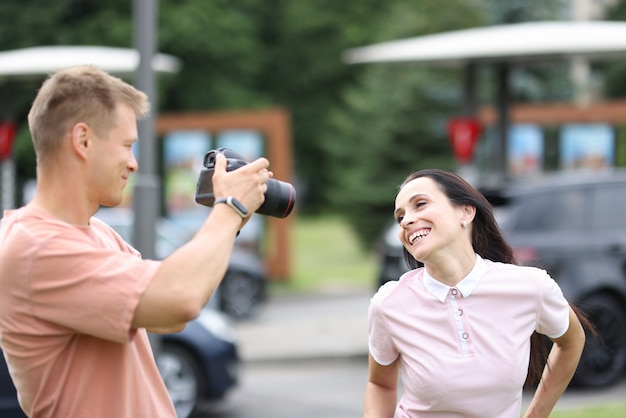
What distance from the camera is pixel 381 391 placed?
3.09 metres

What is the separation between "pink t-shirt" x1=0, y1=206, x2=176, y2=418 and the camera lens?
0.35 metres

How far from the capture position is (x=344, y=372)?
34.8 feet

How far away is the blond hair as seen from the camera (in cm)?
242

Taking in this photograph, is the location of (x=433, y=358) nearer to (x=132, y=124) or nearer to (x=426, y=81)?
(x=132, y=124)

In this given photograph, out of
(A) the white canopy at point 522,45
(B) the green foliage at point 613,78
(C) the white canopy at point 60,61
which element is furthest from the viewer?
(B) the green foliage at point 613,78

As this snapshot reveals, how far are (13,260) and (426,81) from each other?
77.8ft

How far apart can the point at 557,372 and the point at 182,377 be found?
18.2ft

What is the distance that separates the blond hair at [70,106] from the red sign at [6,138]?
1213 cm

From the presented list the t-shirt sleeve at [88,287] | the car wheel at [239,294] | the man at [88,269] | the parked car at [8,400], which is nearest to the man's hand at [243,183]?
the man at [88,269]

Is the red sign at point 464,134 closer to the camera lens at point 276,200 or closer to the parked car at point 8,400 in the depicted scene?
the parked car at point 8,400

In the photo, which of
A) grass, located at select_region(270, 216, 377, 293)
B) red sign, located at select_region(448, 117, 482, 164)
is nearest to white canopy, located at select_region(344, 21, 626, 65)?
red sign, located at select_region(448, 117, 482, 164)

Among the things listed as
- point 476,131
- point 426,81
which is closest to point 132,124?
point 476,131

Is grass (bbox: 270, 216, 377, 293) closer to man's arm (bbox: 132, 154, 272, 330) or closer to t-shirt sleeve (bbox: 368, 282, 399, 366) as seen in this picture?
t-shirt sleeve (bbox: 368, 282, 399, 366)

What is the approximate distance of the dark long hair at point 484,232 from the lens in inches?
120
